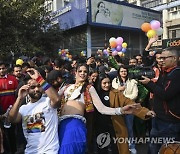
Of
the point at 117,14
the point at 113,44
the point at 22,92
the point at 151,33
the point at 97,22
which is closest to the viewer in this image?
the point at 22,92

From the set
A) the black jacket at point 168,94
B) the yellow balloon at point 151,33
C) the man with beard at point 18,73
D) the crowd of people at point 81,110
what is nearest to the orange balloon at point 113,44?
the yellow balloon at point 151,33

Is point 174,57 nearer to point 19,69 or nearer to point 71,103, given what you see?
point 71,103

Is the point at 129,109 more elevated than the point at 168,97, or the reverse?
the point at 168,97

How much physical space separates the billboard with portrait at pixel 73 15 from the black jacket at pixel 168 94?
14.1m

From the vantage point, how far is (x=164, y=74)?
3.50 metres

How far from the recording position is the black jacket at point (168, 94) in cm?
323

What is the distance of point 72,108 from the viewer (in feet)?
10.4

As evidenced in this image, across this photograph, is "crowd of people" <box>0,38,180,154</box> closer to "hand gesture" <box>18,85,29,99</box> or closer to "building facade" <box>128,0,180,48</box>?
"hand gesture" <box>18,85,29,99</box>

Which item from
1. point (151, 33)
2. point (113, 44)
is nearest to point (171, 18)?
point (113, 44)

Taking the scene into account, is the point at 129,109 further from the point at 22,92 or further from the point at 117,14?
the point at 117,14

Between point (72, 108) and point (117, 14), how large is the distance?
1632 cm

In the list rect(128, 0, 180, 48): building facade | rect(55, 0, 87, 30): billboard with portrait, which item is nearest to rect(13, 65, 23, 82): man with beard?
rect(55, 0, 87, 30): billboard with portrait

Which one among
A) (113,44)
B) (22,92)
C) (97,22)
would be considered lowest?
(22,92)

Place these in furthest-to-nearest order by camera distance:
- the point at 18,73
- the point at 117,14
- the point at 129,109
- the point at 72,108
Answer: the point at 117,14, the point at 18,73, the point at 129,109, the point at 72,108
